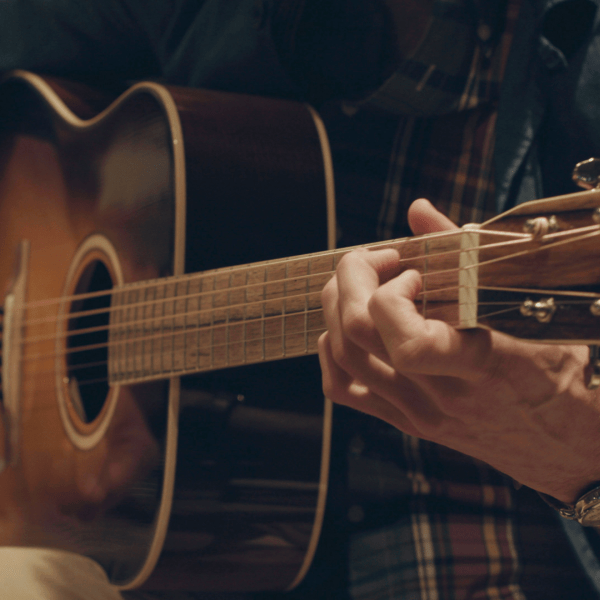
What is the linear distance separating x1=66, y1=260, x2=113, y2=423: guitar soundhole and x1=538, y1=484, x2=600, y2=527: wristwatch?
0.59m

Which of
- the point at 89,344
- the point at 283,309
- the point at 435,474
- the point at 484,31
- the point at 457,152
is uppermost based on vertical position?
the point at 484,31

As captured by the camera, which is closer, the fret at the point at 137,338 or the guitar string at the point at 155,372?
the guitar string at the point at 155,372

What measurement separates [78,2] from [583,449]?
115 centimetres

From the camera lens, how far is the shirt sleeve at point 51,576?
2.33ft

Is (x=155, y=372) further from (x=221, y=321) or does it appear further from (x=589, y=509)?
(x=589, y=509)

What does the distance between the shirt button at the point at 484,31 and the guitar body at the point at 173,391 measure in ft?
0.79

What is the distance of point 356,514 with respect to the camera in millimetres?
813

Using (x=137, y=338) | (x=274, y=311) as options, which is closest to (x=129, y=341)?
(x=137, y=338)

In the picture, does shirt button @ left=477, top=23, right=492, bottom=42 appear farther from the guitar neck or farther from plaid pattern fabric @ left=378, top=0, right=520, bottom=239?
the guitar neck

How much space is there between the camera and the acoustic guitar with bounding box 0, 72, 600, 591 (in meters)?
0.70

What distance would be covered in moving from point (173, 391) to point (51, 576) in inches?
12.0

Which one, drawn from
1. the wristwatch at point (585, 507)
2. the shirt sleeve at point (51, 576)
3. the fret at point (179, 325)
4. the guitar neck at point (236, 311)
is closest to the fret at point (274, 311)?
the guitar neck at point (236, 311)

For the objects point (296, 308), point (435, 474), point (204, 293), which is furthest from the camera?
point (435, 474)

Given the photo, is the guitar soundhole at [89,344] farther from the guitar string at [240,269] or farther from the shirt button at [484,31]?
the shirt button at [484,31]
